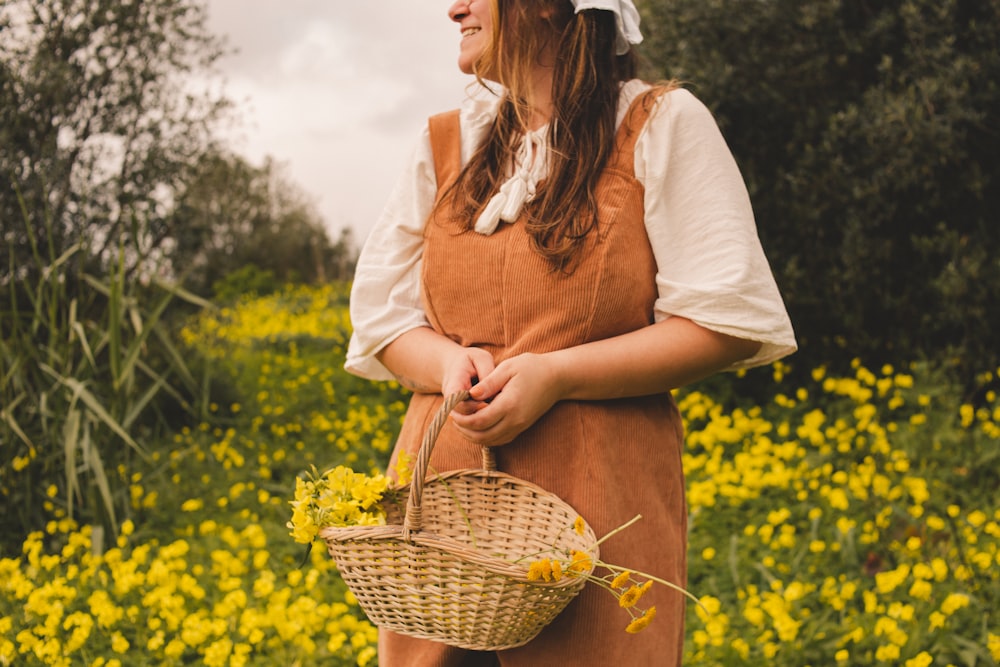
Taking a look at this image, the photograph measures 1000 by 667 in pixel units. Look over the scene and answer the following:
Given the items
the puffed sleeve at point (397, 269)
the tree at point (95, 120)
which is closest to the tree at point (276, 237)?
the tree at point (95, 120)

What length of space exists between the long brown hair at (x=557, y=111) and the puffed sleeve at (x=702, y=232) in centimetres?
10

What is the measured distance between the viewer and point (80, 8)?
203 inches

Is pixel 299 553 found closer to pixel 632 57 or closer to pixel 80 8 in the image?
pixel 632 57

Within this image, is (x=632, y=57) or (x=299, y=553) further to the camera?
(x=299, y=553)

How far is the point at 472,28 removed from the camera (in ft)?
5.16

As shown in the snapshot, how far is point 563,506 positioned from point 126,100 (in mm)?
4839

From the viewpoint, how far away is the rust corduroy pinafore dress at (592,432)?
1.38m

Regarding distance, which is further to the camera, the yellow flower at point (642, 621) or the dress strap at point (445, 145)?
the dress strap at point (445, 145)

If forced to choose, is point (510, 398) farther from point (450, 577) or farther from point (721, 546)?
point (721, 546)

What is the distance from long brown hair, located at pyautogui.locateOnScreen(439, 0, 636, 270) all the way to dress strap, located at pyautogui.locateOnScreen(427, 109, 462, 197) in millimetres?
44

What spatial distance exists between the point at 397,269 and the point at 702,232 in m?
0.54

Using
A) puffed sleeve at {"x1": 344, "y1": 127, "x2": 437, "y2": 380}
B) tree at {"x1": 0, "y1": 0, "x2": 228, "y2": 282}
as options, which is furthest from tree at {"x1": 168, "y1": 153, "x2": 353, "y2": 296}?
puffed sleeve at {"x1": 344, "y1": 127, "x2": 437, "y2": 380}

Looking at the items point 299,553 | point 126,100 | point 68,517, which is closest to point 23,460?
point 68,517

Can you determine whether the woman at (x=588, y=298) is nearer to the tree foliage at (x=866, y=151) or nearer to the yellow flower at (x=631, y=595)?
the yellow flower at (x=631, y=595)
